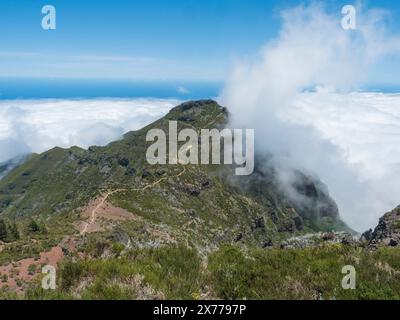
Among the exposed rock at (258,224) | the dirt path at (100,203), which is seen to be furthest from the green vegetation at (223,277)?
the exposed rock at (258,224)

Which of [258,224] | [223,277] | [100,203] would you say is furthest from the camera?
[258,224]

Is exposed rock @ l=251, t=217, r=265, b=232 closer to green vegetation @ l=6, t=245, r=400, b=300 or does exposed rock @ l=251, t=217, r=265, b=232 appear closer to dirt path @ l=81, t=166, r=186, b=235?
dirt path @ l=81, t=166, r=186, b=235

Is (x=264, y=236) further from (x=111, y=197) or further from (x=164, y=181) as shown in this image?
(x=111, y=197)

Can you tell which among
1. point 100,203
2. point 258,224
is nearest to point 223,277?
point 100,203

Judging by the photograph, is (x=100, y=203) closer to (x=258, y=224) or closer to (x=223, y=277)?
(x=223, y=277)

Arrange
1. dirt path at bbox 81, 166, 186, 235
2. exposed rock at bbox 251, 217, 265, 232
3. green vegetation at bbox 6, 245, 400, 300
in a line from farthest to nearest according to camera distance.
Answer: exposed rock at bbox 251, 217, 265, 232
dirt path at bbox 81, 166, 186, 235
green vegetation at bbox 6, 245, 400, 300

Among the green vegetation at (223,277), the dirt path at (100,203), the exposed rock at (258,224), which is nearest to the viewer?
the green vegetation at (223,277)

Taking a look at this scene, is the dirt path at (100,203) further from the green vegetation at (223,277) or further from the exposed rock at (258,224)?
the green vegetation at (223,277)

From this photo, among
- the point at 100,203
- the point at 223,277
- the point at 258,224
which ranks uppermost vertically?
the point at 223,277

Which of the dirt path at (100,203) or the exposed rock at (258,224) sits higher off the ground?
the dirt path at (100,203)

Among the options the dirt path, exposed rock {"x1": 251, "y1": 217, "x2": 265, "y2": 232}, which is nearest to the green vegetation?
the dirt path
